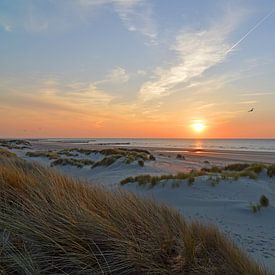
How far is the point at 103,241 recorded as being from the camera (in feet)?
11.0

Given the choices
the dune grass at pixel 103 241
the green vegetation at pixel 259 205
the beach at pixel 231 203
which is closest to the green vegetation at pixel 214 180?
the beach at pixel 231 203

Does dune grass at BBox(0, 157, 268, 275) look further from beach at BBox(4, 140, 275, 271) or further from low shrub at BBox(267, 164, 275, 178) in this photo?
low shrub at BBox(267, 164, 275, 178)

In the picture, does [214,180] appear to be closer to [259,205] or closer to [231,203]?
[231,203]

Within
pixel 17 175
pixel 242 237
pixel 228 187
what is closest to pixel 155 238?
pixel 17 175

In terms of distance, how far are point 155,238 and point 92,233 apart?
67 cm

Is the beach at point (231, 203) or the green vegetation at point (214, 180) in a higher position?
the green vegetation at point (214, 180)

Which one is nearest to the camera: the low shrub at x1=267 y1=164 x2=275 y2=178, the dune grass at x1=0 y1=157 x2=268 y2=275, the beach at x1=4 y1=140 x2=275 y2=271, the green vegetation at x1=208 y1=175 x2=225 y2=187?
the dune grass at x1=0 y1=157 x2=268 y2=275

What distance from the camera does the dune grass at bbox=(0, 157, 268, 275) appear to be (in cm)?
Answer: 303

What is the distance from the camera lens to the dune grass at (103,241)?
9.95 feet

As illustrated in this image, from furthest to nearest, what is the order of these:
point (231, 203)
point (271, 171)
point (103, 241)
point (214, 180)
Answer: point (271, 171) < point (214, 180) < point (231, 203) < point (103, 241)

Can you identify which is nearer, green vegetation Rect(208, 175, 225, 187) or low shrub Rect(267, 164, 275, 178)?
green vegetation Rect(208, 175, 225, 187)

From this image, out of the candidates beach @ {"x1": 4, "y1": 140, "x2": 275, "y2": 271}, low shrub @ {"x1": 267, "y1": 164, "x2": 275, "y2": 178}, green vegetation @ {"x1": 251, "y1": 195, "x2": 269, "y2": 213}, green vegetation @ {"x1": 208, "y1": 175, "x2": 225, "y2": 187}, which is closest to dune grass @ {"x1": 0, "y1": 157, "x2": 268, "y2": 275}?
beach @ {"x1": 4, "y1": 140, "x2": 275, "y2": 271}

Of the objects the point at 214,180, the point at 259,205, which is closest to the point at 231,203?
the point at 259,205

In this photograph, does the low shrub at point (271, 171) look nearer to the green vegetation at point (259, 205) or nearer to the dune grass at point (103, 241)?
the green vegetation at point (259, 205)
